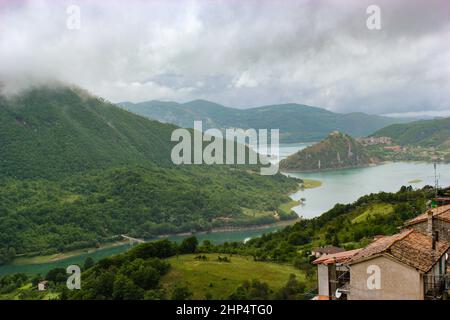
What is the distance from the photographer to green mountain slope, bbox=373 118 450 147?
11915cm

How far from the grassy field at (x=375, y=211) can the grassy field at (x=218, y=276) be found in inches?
391

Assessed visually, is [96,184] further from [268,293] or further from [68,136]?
[268,293]

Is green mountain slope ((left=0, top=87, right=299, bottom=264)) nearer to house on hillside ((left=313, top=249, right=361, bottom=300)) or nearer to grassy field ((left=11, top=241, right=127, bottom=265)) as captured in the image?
grassy field ((left=11, top=241, right=127, bottom=265))

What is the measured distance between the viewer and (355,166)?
108188 millimetres

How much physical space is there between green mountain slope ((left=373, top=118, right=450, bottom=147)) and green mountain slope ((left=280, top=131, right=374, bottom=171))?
19.2 meters

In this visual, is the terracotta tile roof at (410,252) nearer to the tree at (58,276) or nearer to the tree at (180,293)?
the tree at (180,293)

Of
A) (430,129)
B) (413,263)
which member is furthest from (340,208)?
(430,129)

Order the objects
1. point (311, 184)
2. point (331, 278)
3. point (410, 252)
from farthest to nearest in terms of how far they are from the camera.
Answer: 1. point (311, 184)
2. point (331, 278)
3. point (410, 252)

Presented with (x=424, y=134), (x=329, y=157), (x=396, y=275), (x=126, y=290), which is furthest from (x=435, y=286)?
(x=424, y=134)

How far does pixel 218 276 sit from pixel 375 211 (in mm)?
14464

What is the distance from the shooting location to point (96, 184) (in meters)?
55.8

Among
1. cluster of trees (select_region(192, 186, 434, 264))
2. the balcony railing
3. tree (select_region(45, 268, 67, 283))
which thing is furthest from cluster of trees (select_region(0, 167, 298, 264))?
the balcony railing

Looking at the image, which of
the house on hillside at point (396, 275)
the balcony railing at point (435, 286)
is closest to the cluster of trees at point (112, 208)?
the house on hillside at point (396, 275)
